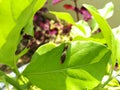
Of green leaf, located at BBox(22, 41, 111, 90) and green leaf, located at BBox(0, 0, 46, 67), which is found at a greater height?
green leaf, located at BBox(0, 0, 46, 67)

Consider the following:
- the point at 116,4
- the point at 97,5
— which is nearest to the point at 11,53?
the point at 116,4

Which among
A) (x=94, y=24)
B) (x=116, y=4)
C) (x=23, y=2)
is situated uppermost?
(x=23, y=2)

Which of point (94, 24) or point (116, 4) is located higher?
point (94, 24)

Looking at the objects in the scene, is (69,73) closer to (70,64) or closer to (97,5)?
(70,64)

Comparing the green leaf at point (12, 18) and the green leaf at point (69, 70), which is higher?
the green leaf at point (12, 18)

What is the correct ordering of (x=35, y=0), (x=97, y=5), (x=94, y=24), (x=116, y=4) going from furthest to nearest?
(x=97, y=5) < (x=116, y=4) < (x=94, y=24) < (x=35, y=0)

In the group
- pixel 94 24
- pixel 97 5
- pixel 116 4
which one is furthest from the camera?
pixel 97 5

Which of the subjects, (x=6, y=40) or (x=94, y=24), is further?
(x=94, y=24)
